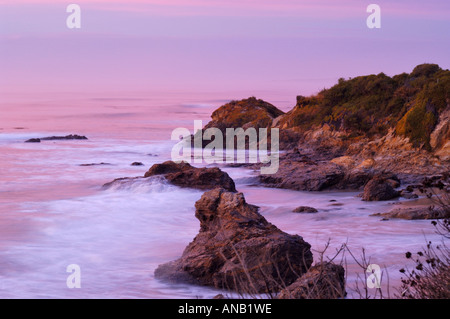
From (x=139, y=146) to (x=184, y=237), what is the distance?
3062 cm

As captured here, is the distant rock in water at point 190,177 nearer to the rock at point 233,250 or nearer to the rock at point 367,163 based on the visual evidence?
Result: the rock at point 367,163

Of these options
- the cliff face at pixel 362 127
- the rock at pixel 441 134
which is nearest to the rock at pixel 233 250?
the cliff face at pixel 362 127

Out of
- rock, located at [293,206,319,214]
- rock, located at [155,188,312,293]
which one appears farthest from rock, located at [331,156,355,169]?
rock, located at [155,188,312,293]

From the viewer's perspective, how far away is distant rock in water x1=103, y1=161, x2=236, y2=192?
696 inches

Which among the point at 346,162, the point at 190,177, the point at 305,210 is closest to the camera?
the point at 305,210

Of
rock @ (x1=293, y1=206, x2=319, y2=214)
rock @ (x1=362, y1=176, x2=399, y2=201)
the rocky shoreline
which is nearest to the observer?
the rocky shoreline

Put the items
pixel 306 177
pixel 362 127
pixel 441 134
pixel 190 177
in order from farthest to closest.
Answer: pixel 362 127
pixel 441 134
pixel 306 177
pixel 190 177

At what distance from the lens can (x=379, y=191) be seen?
16.1 m

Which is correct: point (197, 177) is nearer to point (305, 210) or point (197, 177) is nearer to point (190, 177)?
point (190, 177)

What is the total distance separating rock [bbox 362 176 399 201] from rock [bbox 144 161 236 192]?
12.6ft

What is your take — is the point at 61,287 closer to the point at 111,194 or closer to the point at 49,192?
the point at 111,194

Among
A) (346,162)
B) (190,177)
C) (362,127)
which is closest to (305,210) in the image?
(190,177)

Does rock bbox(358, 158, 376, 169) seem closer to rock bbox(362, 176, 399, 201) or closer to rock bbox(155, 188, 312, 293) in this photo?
rock bbox(362, 176, 399, 201)

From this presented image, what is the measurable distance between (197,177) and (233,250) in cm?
961
